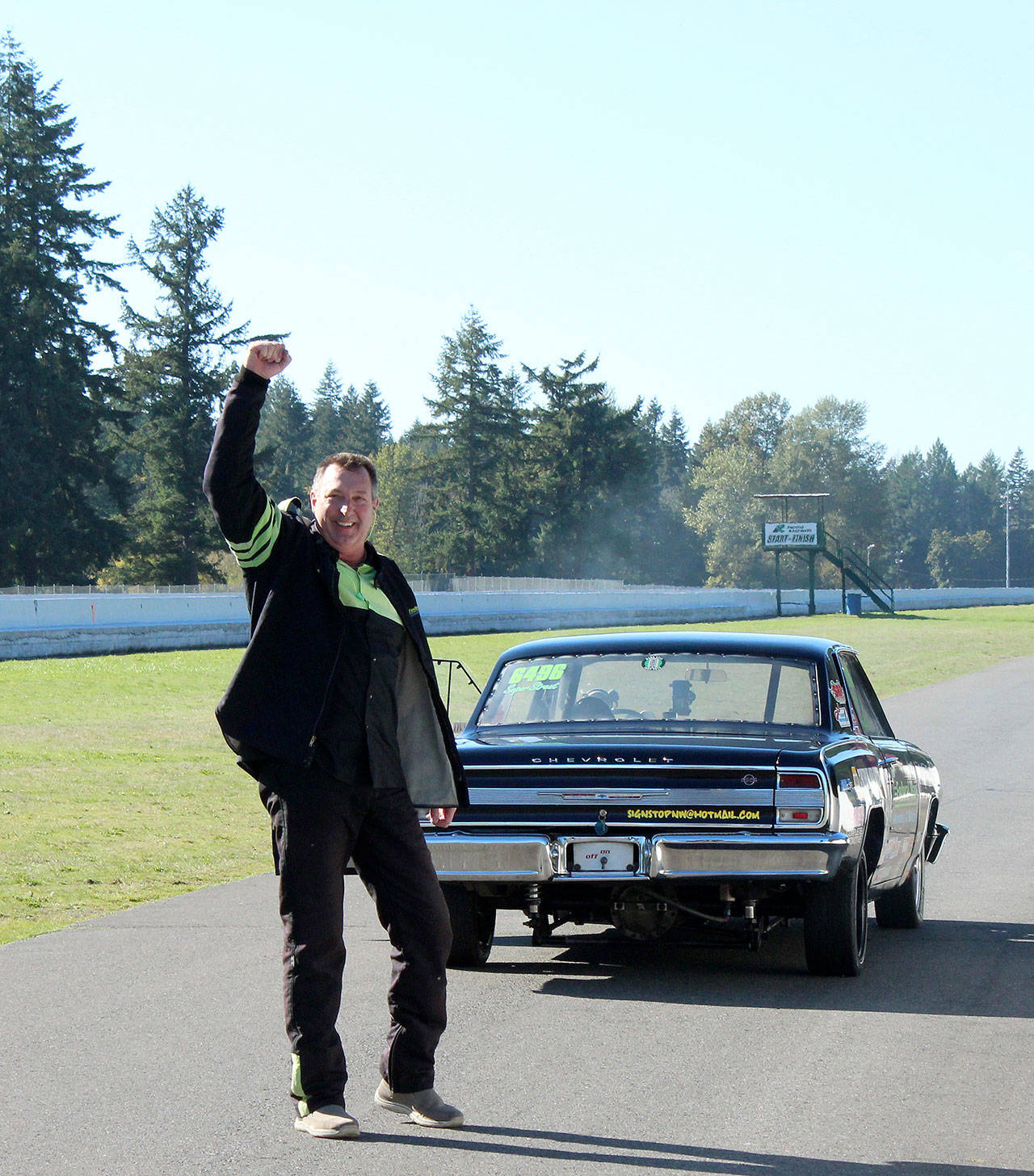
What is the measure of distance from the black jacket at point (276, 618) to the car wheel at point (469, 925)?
6.89 feet

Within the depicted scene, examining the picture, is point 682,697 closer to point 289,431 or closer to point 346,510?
point 346,510

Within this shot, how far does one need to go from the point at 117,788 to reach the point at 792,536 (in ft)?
206

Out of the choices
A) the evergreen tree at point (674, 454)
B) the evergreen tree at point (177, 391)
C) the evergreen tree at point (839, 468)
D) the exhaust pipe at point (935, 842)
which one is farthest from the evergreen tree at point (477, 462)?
the exhaust pipe at point (935, 842)

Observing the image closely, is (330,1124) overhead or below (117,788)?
overhead

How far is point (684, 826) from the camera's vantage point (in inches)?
245

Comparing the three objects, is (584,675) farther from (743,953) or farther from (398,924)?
(398,924)

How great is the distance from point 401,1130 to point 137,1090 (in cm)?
86

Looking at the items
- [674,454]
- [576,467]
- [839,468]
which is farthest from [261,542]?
[674,454]

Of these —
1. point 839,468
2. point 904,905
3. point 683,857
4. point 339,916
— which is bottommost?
point 904,905

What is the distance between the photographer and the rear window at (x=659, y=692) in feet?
23.7

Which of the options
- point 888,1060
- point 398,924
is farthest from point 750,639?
point 398,924

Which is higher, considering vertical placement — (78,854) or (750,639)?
(750,639)

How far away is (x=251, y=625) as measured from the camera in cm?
450

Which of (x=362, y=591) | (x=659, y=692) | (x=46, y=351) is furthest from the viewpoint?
(x=46, y=351)
